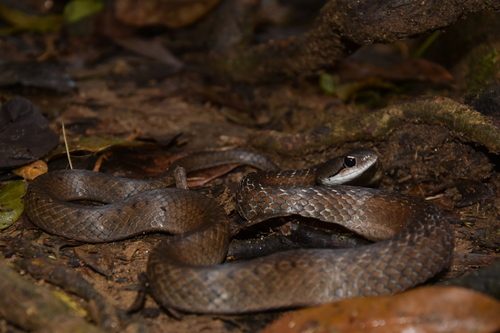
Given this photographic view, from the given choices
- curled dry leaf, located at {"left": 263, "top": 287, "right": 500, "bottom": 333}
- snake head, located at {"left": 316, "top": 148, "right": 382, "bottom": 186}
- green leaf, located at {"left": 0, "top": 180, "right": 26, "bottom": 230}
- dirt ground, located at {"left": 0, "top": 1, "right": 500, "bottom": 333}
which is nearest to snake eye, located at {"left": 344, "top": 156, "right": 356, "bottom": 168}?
snake head, located at {"left": 316, "top": 148, "right": 382, "bottom": 186}

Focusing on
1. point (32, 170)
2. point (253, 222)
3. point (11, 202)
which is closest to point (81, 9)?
point (32, 170)

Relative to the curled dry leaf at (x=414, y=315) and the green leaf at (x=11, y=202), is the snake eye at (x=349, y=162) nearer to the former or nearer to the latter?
the curled dry leaf at (x=414, y=315)

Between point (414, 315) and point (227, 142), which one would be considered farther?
point (227, 142)

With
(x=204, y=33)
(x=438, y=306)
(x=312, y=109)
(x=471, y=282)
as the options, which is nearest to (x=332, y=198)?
(x=471, y=282)

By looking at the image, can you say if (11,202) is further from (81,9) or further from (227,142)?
(81,9)

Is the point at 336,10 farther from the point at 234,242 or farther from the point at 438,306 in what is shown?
the point at 438,306

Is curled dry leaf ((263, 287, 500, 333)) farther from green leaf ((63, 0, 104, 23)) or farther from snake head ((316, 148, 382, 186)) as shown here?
green leaf ((63, 0, 104, 23))

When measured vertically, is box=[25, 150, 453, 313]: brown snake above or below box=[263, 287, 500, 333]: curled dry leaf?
below

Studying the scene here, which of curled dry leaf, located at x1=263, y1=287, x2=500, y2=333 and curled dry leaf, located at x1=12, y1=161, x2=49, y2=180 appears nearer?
curled dry leaf, located at x1=263, y1=287, x2=500, y2=333
